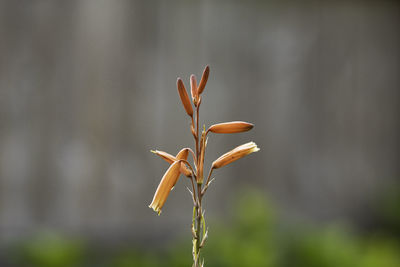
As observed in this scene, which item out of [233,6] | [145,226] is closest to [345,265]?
[145,226]

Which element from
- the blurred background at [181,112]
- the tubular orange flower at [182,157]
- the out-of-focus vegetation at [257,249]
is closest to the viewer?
the tubular orange flower at [182,157]

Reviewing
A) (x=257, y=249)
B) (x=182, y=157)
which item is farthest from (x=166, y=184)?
(x=257, y=249)

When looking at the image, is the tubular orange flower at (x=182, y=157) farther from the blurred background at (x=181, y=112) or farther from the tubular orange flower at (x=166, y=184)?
the blurred background at (x=181, y=112)

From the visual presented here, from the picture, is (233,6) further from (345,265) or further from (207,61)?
(345,265)

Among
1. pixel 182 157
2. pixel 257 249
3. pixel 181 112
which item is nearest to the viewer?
pixel 182 157

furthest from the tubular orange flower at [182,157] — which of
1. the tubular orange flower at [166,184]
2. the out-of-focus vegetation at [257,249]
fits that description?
the out-of-focus vegetation at [257,249]

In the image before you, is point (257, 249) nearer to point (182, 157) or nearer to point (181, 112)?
Answer: point (181, 112)
